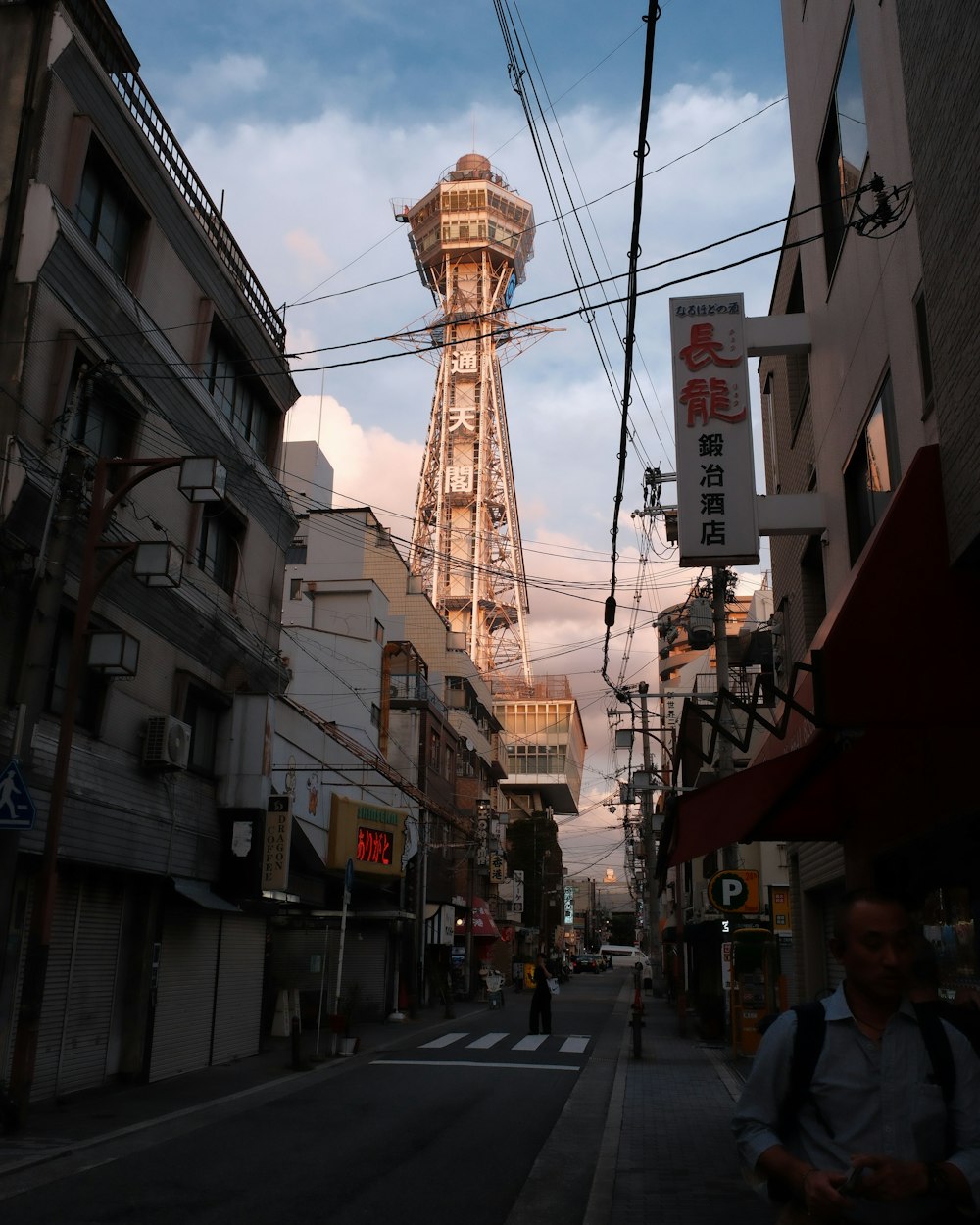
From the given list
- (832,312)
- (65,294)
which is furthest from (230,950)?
(832,312)

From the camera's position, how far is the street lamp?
11086mm

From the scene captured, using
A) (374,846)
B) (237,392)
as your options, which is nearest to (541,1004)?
(374,846)

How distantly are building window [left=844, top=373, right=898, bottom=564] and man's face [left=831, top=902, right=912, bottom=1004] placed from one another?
22.7 ft

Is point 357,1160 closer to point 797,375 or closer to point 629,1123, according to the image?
point 629,1123

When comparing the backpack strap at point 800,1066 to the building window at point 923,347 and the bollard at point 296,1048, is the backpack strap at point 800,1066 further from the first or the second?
the bollard at point 296,1048

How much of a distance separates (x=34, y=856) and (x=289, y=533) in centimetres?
1059

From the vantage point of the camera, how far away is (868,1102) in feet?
9.83

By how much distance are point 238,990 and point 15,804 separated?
10.9 metres

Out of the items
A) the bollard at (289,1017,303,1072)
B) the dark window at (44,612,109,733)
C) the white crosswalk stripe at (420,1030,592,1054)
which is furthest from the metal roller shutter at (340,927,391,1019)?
the dark window at (44,612,109,733)

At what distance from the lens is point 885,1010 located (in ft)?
10.3

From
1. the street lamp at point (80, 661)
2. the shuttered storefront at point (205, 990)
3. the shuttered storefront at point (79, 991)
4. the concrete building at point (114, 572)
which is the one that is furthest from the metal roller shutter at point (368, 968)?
the street lamp at point (80, 661)

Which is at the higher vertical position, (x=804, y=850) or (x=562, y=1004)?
(x=804, y=850)

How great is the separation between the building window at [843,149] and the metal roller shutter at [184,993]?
13633 millimetres

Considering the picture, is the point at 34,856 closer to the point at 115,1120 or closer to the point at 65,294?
the point at 115,1120
